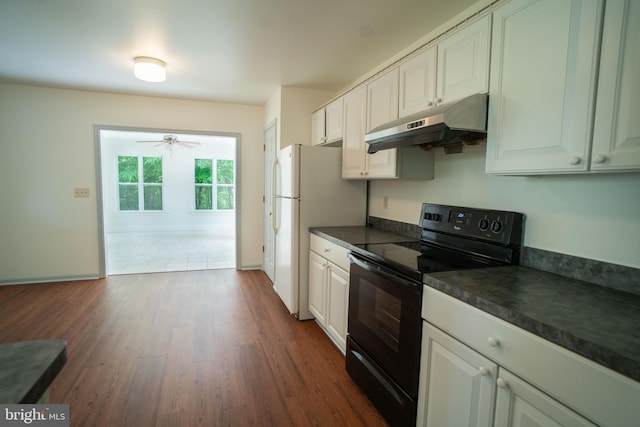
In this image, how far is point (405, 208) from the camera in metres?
2.65

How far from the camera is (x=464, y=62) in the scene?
5.51ft

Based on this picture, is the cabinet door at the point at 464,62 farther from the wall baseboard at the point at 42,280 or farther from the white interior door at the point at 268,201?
the wall baseboard at the point at 42,280

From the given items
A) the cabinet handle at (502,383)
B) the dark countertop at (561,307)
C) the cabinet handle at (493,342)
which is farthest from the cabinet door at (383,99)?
the cabinet handle at (502,383)

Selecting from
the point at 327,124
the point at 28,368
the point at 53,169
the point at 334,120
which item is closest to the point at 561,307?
the point at 28,368

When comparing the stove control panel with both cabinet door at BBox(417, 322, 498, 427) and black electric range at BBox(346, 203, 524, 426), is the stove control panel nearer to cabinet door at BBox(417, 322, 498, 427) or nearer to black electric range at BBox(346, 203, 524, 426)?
black electric range at BBox(346, 203, 524, 426)

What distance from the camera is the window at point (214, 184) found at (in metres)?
8.81

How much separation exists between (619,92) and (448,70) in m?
0.86

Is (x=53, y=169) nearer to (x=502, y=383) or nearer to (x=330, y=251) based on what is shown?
(x=330, y=251)

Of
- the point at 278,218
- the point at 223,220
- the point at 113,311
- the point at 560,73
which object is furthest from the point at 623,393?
the point at 223,220

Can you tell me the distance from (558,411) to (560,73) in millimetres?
1201

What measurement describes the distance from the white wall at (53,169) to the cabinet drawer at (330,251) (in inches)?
110

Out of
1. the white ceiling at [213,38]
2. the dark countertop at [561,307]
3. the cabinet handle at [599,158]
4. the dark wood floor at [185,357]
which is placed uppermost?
the white ceiling at [213,38]

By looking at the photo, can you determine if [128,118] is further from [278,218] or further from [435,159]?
[435,159]

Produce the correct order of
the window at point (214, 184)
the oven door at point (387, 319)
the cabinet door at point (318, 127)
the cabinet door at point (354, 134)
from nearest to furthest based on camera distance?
the oven door at point (387, 319) → the cabinet door at point (354, 134) → the cabinet door at point (318, 127) → the window at point (214, 184)
